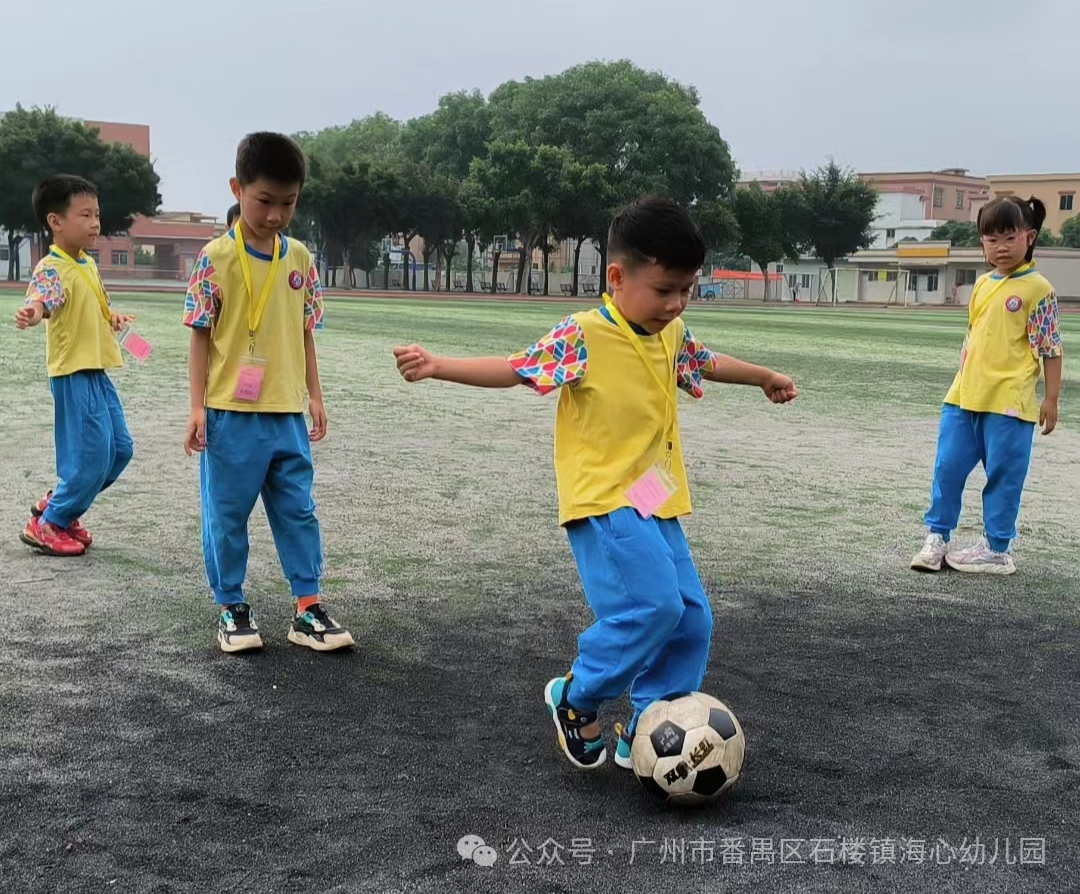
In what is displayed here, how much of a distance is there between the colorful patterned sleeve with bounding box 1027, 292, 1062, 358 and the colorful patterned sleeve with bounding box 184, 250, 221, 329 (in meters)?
3.82

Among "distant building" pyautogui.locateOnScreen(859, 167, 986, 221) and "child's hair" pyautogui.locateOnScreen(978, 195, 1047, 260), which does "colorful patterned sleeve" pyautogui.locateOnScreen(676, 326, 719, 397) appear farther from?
"distant building" pyautogui.locateOnScreen(859, 167, 986, 221)

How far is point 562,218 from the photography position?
51.9m

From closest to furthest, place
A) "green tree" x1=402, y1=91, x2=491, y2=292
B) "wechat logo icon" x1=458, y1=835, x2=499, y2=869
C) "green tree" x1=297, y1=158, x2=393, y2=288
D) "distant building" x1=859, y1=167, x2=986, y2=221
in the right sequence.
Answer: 1. "wechat logo icon" x1=458, y1=835, x2=499, y2=869
2. "green tree" x1=297, y1=158, x2=393, y2=288
3. "green tree" x1=402, y1=91, x2=491, y2=292
4. "distant building" x1=859, y1=167, x2=986, y2=221

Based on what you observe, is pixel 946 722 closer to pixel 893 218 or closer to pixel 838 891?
pixel 838 891

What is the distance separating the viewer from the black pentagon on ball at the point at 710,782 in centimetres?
290

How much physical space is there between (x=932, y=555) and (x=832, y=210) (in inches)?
2429

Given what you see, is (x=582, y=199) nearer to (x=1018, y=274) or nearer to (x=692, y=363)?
(x=1018, y=274)

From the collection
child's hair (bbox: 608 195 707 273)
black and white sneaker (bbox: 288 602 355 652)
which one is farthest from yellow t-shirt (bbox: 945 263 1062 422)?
black and white sneaker (bbox: 288 602 355 652)

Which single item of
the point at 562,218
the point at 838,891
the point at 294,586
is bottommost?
the point at 838,891

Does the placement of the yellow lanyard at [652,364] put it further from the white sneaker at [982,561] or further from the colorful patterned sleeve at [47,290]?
the colorful patterned sleeve at [47,290]

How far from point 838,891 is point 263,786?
149 centimetres

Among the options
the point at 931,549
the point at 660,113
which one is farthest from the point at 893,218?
the point at 931,549

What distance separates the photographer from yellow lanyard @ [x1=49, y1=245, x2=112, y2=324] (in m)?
5.38

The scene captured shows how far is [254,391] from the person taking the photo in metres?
3.94
